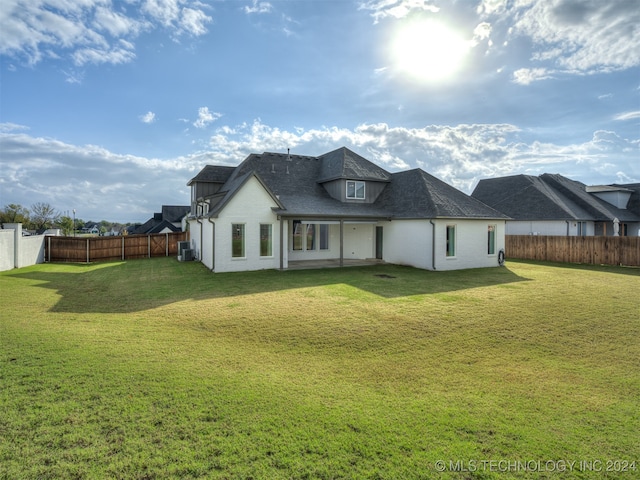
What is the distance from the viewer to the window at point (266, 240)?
18.1 m

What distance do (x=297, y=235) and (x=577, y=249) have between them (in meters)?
18.8

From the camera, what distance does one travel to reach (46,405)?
14.7 feet

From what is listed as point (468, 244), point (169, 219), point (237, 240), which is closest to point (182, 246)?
point (237, 240)

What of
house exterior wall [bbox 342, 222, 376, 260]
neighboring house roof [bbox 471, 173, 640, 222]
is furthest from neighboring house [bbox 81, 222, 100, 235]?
neighboring house roof [bbox 471, 173, 640, 222]

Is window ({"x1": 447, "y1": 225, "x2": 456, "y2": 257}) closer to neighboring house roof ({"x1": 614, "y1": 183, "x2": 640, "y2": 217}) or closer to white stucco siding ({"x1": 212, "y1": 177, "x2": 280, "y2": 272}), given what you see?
white stucco siding ({"x1": 212, "y1": 177, "x2": 280, "y2": 272})

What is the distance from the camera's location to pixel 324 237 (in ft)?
71.8

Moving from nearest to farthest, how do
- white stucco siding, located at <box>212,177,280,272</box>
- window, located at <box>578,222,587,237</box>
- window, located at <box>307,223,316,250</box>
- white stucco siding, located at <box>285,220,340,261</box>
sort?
1. white stucco siding, located at <box>212,177,280,272</box>
2. white stucco siding, located at <box>285,220,340,261</box>
3. window, located at <box>307,223,316,250</box>
4. window, located at <box>578,222,587,237</box>

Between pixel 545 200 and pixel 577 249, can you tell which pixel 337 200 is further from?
pixel 545 200

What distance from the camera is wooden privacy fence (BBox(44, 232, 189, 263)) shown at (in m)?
21.7

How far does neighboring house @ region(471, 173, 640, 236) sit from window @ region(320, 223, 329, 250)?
16.7m

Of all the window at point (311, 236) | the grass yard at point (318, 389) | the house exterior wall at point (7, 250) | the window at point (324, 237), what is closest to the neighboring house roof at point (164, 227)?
the house exterior wall at point (7, 250)

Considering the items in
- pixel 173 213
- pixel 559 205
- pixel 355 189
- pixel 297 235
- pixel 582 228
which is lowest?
pixel 297 235

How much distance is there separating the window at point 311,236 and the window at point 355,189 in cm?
346

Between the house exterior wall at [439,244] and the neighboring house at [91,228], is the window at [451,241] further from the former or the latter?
the neighboring house at [91,228]
